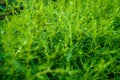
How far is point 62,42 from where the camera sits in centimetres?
182

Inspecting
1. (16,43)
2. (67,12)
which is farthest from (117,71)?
(16,43)

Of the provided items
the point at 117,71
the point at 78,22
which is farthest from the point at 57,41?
the point at 117,71

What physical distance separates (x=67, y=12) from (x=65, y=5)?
269mm

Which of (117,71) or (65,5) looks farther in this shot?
Answer: (65,5)

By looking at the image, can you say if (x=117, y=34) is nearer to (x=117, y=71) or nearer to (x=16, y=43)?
(x=117, y=71)

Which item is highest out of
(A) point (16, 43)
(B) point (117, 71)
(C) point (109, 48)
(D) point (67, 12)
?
(D) point (67, 12)

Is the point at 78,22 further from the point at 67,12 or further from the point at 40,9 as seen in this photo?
the point at 40,9

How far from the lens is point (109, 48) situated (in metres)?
1.97

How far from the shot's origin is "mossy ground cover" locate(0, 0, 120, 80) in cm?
156

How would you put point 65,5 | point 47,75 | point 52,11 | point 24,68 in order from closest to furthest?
point 24,68 < point 47,75 < point 52,11 < point 65,5

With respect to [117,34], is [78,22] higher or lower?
higher

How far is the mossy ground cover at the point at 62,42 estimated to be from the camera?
156cm

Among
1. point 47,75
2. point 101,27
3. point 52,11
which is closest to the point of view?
A: point 47,75

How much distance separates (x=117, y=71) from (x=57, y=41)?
499 mm
